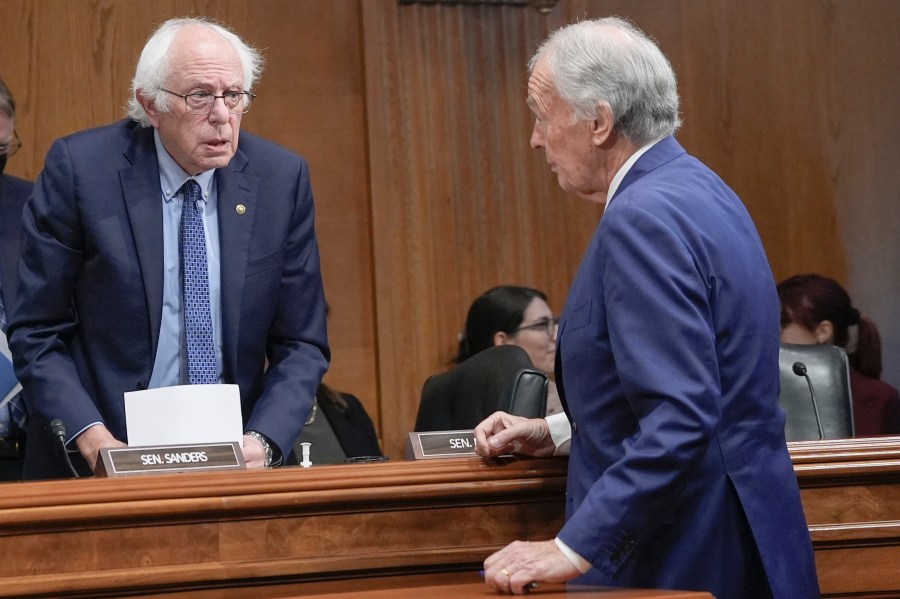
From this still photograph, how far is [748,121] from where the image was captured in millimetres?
5414

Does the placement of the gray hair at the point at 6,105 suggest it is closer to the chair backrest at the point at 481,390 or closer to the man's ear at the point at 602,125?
the chair backrest at the point at 481,390

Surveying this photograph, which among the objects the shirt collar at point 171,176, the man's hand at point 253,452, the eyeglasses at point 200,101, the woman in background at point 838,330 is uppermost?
the eyeglasses at point 200,101

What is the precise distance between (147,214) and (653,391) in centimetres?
132

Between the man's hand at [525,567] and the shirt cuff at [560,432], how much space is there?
0.38 metres

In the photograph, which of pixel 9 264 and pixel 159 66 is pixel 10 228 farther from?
pixel 159 66

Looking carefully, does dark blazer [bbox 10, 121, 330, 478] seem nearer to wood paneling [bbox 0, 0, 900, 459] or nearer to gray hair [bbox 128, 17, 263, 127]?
gray hair [bbox 128, 17, 263, 127]

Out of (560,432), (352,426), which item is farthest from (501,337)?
(560,432)

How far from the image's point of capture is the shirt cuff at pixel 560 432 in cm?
213

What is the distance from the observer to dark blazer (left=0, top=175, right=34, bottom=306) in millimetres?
3326

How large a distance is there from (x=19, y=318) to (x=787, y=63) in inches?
145

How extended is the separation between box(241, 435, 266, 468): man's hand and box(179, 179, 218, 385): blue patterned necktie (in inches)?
7.7

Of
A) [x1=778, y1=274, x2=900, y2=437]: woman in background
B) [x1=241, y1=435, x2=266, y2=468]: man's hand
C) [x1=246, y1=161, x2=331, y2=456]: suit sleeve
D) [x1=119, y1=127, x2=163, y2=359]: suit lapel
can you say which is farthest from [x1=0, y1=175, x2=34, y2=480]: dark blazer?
[x1=778, y1=274, x2=900, y2=437]: woman in background

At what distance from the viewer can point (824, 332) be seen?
4.59 metres

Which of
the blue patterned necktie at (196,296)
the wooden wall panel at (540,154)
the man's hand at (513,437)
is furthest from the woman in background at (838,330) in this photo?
the man's hand at (513,437)
